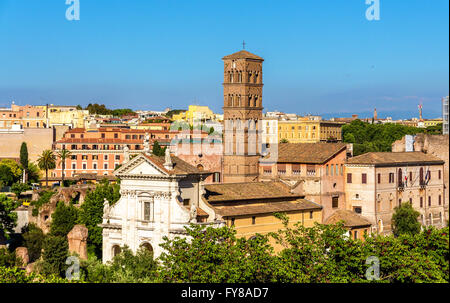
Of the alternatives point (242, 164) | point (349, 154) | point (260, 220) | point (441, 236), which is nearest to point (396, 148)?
point (349, 154)

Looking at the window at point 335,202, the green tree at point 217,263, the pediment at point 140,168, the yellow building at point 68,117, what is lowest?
the green tree at point 217,263

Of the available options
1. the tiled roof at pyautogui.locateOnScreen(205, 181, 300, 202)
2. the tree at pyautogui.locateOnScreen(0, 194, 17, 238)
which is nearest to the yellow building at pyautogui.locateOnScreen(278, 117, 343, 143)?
the tree at pyautogui.locateOnScreen(0, 194, 17, 238)

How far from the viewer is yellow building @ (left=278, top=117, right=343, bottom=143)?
134m

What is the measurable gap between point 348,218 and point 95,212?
19642 mm

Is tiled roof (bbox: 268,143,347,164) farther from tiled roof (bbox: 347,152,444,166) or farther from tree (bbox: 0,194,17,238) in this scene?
tree (bbox: 0,194,17,238)

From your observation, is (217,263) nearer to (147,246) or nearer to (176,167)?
(176,167)

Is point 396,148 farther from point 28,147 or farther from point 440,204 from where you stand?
point 28,147

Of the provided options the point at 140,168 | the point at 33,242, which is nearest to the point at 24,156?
the point at 33,242

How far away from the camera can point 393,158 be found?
6344 cm

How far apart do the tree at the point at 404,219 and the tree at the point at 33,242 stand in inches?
1052

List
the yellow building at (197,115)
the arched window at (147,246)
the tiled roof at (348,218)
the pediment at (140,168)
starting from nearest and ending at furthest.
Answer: the pediment at (140,168) → the arched window at (147,246) → the tiled roof at (348,218) → the yellow building at (197,115)

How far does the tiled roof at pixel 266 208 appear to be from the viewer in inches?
1938

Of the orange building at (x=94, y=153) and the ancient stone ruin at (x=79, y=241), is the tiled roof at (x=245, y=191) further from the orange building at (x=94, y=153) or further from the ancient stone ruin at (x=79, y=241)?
the orange building at (x=94, y=153)

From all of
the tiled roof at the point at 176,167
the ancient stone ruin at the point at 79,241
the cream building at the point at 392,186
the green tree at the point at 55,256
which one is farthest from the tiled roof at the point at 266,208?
the ancient stone ruin at the point at 79,241
